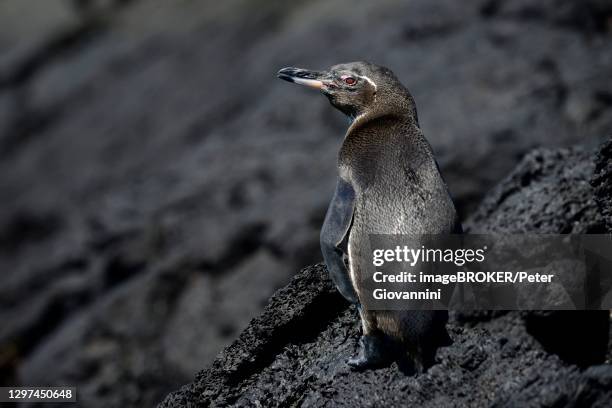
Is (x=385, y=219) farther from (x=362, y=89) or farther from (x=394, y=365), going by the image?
(x=362, y=89)

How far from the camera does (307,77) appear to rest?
4926 mm

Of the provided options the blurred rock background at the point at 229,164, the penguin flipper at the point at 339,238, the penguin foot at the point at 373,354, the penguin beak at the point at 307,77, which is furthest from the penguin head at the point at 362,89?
the blurred rock background at the point at 229,164

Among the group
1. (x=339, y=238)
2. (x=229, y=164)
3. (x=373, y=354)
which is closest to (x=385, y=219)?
(x=339, y=238)

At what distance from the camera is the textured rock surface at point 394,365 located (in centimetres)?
403

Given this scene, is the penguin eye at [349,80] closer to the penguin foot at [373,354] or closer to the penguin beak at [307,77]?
the penguin beak at [307,77]

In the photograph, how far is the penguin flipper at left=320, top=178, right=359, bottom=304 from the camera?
4.11 metres

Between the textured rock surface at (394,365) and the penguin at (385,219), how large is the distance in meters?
0.11

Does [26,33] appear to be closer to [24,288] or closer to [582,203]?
[24,288]

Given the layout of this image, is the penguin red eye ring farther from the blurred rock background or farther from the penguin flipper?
the blurred rock background

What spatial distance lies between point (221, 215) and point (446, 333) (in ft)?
18.4

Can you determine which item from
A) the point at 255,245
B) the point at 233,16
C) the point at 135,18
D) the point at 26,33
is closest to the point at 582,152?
the point at 255,245

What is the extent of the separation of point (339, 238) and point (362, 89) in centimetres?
96

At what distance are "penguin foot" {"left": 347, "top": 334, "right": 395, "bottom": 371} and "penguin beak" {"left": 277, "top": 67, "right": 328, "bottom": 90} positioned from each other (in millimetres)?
1393

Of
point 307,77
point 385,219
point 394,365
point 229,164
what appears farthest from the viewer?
point 229,164
